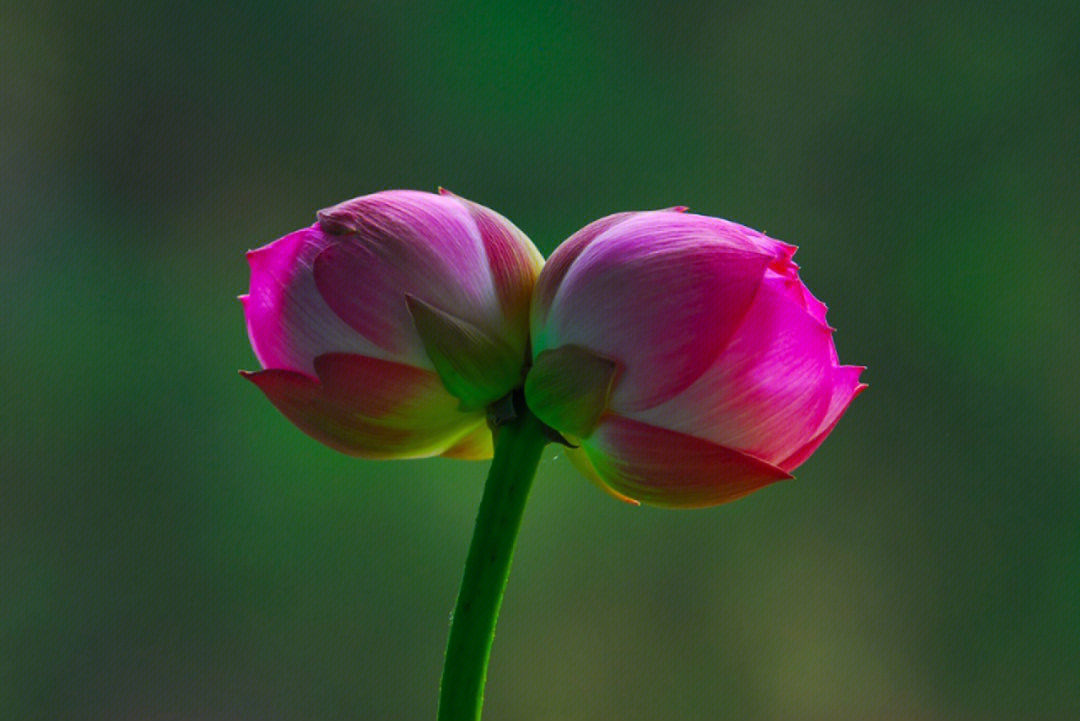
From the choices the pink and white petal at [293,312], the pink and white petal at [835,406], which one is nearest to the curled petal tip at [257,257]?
the pink and white petal at [293,312]

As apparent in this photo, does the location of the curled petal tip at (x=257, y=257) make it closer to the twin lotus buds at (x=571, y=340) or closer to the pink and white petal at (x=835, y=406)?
the twin lotus buds at (x=571, y=340)

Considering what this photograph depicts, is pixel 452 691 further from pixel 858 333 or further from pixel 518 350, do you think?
pixel 858 333

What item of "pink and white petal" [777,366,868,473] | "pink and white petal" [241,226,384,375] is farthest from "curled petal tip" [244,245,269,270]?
"pink and white petal" [777,366,868,473]

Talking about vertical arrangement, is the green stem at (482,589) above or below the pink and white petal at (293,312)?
below

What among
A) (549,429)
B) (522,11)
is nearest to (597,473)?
(549,429)

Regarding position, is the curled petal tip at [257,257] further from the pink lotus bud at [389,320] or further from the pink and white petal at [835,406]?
the pink and white petal at [835,406]

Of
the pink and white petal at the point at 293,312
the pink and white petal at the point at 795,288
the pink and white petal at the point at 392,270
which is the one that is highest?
the pink and white petal at the point at 795,288
